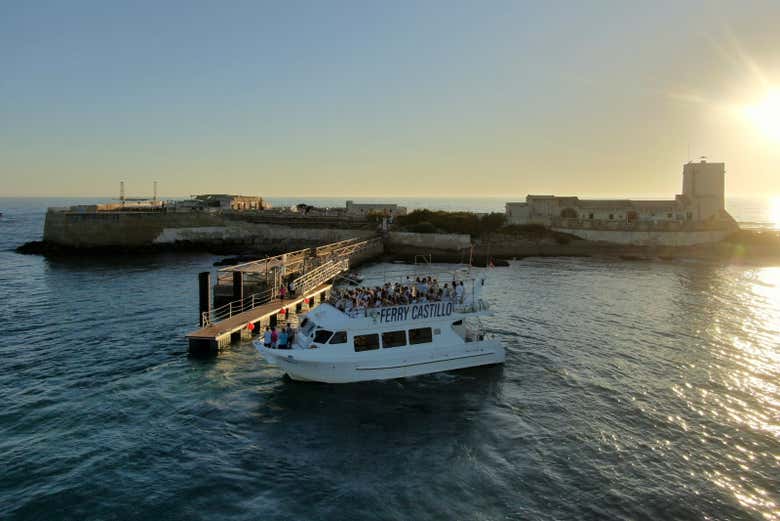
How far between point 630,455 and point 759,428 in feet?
19.5

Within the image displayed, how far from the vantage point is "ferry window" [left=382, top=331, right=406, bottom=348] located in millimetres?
23250

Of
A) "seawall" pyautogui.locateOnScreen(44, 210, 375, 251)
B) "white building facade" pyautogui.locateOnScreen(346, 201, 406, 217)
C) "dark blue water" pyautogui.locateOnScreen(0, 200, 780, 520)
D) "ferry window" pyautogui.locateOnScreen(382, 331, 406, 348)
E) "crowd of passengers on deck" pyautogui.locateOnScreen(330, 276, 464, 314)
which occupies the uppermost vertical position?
"white building facade" pyautogui.locateOnScreen(346, 201, 406, 217)

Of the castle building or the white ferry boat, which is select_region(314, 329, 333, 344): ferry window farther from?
the castle building

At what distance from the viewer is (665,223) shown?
7775cm

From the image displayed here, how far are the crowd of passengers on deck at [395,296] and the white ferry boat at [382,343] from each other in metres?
0.07

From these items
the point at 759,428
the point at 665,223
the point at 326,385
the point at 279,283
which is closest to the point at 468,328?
the point at 326,385

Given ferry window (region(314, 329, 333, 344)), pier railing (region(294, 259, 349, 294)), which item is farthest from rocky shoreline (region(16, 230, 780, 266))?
ferry window (region(314, 329, 333, 344))

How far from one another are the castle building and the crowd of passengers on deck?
60.6 meters

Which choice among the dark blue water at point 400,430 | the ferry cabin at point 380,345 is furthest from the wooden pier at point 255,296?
the ferry cabin at point 380,345

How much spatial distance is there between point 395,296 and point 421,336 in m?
2.14

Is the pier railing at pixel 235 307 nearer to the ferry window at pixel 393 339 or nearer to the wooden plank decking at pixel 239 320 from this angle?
the wooden plank decking at pixel 239 320

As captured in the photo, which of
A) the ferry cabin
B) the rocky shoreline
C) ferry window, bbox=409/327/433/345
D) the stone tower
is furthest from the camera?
the stone tower

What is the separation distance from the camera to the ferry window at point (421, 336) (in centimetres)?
2372

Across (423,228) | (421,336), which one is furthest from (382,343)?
(423,228)
